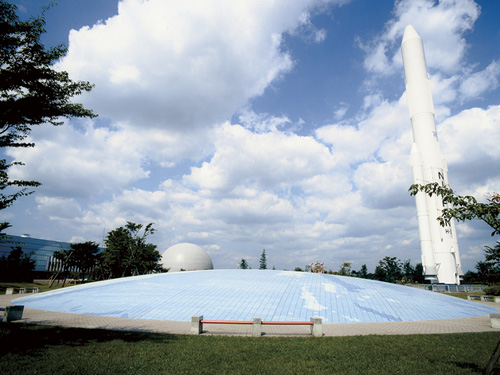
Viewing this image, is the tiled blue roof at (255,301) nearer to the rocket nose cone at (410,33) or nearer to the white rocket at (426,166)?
the white rocket at (426,166)

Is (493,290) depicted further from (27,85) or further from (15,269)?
(15,269)

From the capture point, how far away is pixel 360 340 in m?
12.3

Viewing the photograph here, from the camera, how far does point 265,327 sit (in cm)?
1611

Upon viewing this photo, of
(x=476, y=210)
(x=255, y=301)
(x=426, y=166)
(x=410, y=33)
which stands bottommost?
(x=255, y=301)

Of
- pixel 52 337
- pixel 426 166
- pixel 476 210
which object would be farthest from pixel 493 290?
pixel 52 337

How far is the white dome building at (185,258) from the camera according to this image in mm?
77062

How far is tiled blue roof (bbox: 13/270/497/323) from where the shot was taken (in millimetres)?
19172

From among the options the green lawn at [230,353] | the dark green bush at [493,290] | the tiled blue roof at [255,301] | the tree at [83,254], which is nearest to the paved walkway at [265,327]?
the tiled blue roof at [255,301]

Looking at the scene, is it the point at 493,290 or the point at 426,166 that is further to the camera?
the point at 426,166

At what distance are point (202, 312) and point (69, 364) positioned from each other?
11.7 m

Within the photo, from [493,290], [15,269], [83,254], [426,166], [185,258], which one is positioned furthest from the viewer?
[185,258]

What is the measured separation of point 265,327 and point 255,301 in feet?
16.6

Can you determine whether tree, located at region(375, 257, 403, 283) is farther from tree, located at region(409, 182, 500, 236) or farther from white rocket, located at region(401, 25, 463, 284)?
tree, located at region(409, 182, 500, 236)

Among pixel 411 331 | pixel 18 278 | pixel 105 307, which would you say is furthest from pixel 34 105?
pixel 18 278
